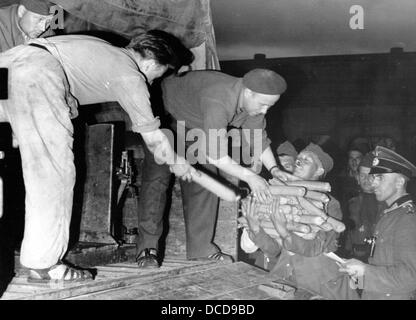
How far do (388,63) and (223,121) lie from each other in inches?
421

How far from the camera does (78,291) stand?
2.62 metres

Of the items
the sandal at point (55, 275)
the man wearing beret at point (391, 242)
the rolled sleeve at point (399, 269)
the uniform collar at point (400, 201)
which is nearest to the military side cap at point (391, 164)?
the man wearing beret at point (391, 242)

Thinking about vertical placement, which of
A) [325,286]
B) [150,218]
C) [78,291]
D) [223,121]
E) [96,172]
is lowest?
[325,286]

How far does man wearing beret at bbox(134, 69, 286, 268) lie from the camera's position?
338 cm

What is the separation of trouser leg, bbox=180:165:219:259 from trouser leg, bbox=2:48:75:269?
1469 millimetres

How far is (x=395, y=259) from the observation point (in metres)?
3.34

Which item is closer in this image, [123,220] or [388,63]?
[123,220]

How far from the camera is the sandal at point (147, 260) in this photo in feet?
11.0

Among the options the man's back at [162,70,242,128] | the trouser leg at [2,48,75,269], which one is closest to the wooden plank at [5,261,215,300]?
the trouser leg at [2,48,75,269]

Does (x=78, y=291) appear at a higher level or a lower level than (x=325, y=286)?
higher
